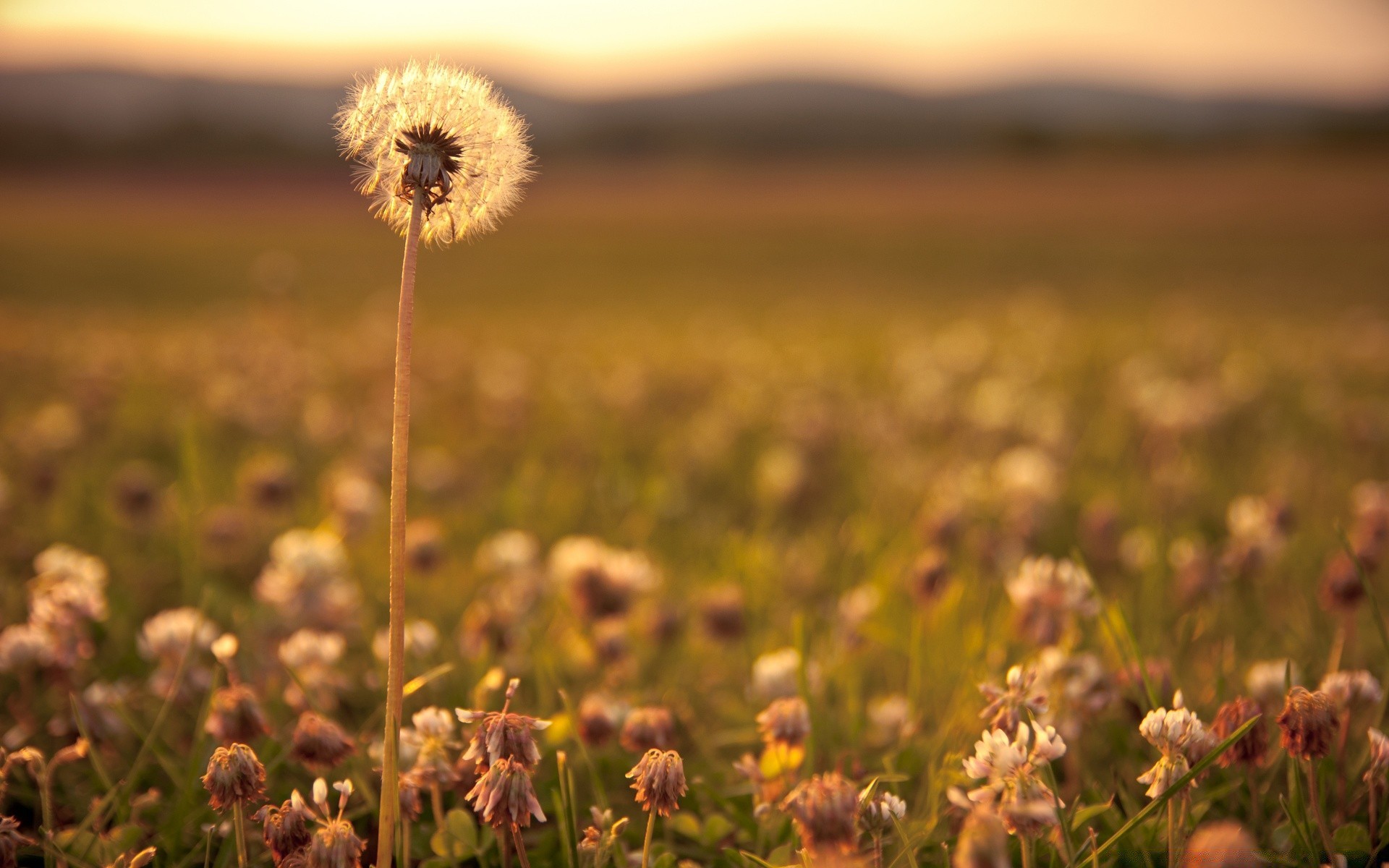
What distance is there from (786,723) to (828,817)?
0.40 meters

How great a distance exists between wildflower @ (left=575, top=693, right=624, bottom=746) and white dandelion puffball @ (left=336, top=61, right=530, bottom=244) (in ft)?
2.76

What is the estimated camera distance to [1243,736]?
51.5 inches

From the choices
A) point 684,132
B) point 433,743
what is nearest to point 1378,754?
point 433,743

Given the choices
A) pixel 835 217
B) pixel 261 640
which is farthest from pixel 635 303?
pixel 835 217

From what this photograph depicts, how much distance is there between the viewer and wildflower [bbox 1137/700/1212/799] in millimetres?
1152

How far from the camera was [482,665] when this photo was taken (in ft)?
6.16

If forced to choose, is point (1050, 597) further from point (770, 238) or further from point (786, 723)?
point (770, 238)

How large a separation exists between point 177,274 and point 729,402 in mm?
15224

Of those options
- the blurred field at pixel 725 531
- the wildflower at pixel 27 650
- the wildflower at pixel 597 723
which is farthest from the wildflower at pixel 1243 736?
the wildflower at pixel 27 650

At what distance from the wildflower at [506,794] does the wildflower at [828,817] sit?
0.30 m

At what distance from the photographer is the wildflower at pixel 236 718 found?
1392mm

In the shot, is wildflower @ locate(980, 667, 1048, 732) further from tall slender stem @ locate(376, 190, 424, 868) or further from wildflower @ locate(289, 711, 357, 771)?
wildflower @ locate(289, 711, 357, 771)

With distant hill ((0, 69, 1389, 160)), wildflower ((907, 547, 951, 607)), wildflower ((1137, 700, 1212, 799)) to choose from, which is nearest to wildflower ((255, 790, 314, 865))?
A: wildflower ((1137, 700, 1212, 799))

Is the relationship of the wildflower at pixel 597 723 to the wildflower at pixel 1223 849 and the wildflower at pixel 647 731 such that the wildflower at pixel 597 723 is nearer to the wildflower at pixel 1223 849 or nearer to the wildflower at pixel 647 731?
the wildflower at pixel 647 731
